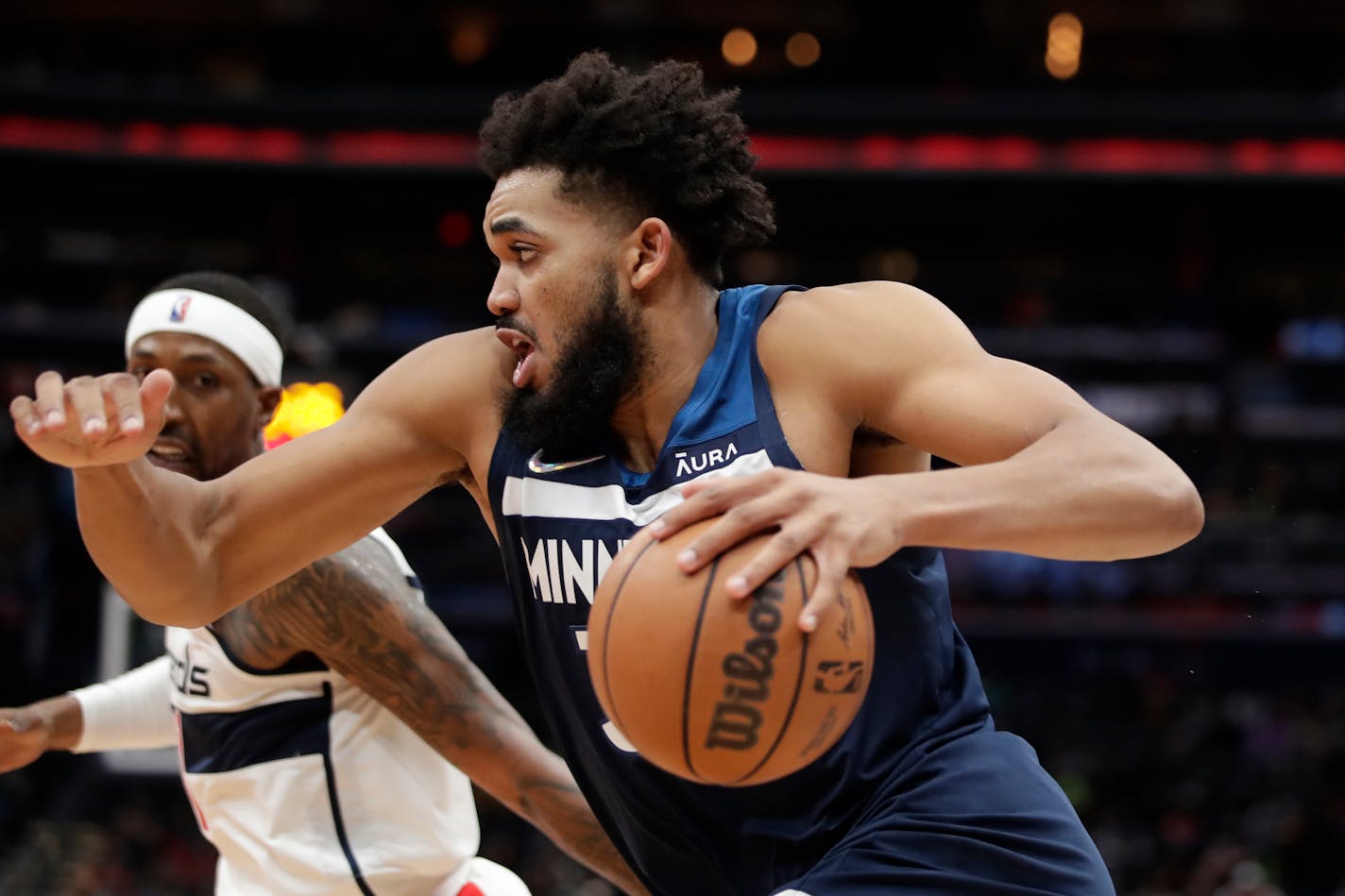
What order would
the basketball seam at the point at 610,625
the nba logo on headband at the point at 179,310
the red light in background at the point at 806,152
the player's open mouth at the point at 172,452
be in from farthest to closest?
the red light in background at the point at 806,152, the nba logo on headband at the point at 179,310, the player's open mouth at the point at 172,452, the basketball seam at the point at 610,625

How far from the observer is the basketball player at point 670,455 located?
95.7 inches

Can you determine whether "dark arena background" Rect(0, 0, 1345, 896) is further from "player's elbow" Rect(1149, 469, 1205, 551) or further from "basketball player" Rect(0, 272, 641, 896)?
"player's elbow" Rect(1149, 469, 1205, 551)

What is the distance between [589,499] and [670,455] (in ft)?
0.52

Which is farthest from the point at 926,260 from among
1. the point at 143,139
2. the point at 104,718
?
the point at 104,718

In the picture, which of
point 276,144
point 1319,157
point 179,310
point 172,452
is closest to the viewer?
point 172,452

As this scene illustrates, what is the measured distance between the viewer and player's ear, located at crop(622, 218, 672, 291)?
2791 millimetres

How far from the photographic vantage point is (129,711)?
416 centimetres

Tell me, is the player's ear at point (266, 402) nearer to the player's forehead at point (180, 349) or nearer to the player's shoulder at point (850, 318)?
the player's forehead at point (180, 349)

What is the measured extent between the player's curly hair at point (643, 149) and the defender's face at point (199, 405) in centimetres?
118

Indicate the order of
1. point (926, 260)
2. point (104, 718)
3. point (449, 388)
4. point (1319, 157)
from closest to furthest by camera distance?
1. point (449, 388)
2. point (104, 718)
3. point (1319, 157)
4. point (926, 260)

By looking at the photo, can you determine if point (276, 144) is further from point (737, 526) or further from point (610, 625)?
point (737, 526)

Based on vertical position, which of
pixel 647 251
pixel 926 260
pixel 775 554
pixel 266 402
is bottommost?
pixel 926 260

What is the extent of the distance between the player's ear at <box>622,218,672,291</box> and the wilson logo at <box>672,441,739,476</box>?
34cm

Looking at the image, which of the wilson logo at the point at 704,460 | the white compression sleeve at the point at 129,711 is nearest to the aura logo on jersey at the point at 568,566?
the wilson logo at the point at 704,460
